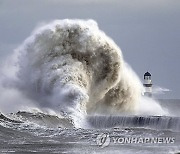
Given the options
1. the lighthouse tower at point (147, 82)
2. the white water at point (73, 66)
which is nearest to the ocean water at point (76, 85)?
the white water at point (73, 66)

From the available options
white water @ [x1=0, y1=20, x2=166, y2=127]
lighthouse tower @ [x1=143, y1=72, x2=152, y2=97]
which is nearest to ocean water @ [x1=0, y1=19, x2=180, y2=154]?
white water @ [x1=0, y1=20, x2=166, y2=127]

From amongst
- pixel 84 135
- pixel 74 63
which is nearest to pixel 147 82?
pixel 74 63

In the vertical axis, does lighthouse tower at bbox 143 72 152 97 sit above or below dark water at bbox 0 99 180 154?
above

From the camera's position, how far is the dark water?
22.8 metres

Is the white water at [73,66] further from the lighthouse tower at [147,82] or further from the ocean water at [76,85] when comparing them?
the lighthouse tower at [147,82]

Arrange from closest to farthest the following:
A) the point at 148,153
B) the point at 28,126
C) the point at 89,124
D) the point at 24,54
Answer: the point at 148,153
the point at 28,126
the point at 89,124
the point at 24,54

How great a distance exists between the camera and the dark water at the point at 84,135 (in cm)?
2280

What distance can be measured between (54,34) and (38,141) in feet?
57.3

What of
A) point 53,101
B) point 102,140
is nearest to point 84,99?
point 53,101

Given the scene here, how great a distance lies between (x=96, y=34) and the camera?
139 ft

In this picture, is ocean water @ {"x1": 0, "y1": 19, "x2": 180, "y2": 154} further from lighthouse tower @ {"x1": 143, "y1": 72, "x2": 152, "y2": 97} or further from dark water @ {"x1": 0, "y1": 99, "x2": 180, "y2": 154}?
lighthouse tower @ {"x1": 143, "y1": 72, "x2": 152, "y2": 97}

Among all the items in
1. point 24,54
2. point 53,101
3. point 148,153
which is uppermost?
point 24,54

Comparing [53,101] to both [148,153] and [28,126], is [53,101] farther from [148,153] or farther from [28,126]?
[148,153]

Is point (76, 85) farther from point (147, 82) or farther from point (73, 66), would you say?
point (147, 82)
